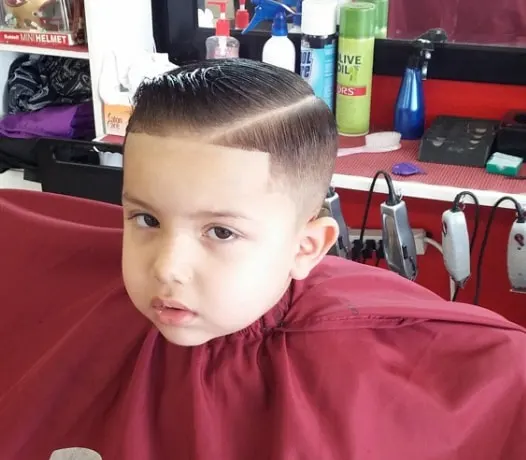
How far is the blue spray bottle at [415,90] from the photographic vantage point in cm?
172

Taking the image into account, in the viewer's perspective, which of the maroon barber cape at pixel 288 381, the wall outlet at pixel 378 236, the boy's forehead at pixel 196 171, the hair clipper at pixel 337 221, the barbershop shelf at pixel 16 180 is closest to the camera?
the boy's forehead at pixel 196 171

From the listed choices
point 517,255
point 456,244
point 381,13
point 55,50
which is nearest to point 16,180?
point 55,50

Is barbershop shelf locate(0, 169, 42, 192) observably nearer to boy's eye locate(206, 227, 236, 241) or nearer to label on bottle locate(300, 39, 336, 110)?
label on bottle locate(300, 39, 336, 110)

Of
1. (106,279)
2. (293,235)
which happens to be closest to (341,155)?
(106,279)

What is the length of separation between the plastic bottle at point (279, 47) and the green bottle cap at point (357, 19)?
0.14 m

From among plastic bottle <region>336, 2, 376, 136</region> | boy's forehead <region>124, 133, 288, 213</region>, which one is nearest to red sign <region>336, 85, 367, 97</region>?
plastic bottle <region>336, 2, 376, 136</region>

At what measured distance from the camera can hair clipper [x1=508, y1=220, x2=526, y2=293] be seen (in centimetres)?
144

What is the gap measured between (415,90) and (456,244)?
1.40 ft

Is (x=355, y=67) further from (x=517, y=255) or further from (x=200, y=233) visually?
(x=200, y=233)

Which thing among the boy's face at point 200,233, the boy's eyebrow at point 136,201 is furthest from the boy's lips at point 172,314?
the boy's eyebrow at point 136,201

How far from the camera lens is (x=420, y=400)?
0.96m

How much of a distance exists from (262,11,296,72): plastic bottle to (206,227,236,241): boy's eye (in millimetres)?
979

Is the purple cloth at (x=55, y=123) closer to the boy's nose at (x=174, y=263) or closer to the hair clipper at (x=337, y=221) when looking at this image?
the hair clipper at (x=337, y=221)

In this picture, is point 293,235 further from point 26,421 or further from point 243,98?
point 26,421
